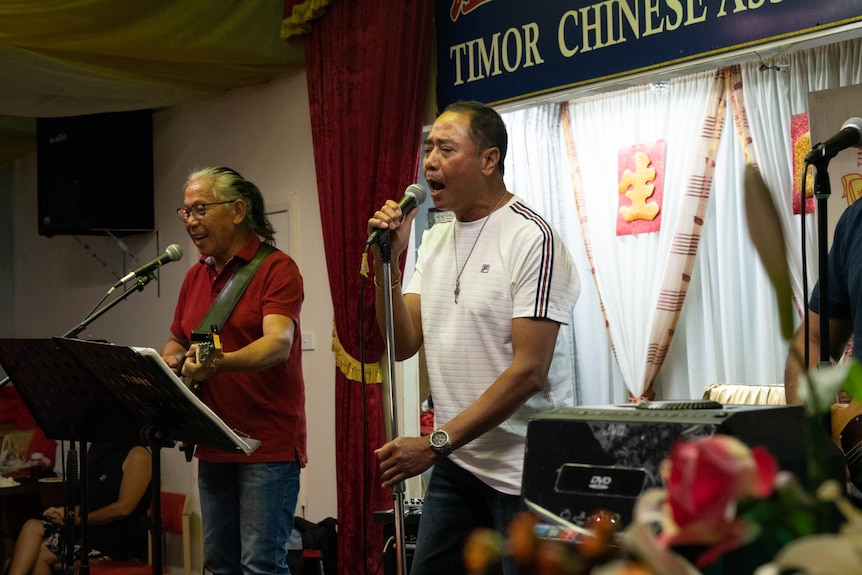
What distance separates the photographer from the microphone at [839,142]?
6.77 feet

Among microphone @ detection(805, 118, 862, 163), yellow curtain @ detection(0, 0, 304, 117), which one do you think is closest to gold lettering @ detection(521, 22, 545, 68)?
yellow curtain @ detection(0, 0, 304, 117)

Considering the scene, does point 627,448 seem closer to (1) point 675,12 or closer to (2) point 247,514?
(2) point 247,514

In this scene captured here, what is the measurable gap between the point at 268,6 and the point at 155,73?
67 cm

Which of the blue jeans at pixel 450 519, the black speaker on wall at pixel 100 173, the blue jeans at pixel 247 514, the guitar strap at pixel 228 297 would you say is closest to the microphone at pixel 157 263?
the guitar strap at pixel 228 297

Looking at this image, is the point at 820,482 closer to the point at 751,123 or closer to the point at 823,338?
the point at 823,338

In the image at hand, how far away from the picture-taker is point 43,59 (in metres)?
4.64

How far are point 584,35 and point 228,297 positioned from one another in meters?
1.82

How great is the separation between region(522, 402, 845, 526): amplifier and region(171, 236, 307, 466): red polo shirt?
68.9 inches

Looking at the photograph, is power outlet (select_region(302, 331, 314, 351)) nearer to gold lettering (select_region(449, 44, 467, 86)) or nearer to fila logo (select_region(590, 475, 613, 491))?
gold lettering (select_region(449, 44, 467, 86))

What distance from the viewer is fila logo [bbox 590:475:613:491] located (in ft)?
4.00

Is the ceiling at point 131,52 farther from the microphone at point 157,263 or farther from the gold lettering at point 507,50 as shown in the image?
the microphone at point 157,263

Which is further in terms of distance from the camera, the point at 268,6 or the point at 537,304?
the point at 268,6

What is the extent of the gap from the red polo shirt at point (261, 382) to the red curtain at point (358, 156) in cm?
139

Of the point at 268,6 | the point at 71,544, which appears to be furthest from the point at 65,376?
the point at 268,6
